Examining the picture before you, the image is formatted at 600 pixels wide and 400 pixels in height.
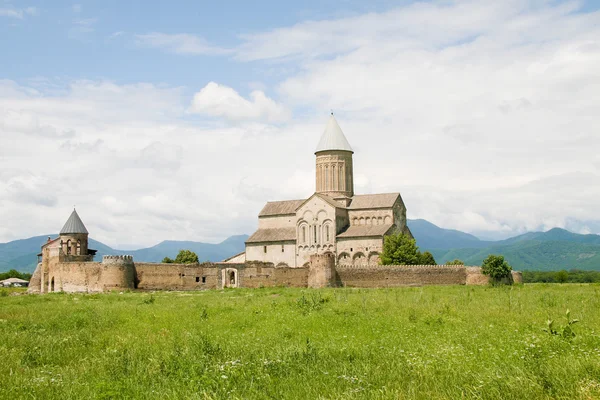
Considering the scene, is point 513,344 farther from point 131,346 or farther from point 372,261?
point 372,261

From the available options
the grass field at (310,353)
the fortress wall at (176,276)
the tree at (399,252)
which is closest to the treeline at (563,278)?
the tree at (399,252)

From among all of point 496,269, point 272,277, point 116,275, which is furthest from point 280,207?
point 496,269

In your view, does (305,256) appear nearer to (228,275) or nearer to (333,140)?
(333,140)

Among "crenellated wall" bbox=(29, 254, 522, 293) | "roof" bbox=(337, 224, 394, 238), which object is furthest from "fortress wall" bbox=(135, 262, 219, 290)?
"roof" bbox=(337, 224, 394, 238)

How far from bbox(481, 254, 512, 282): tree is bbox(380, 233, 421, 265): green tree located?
6987 millimetres

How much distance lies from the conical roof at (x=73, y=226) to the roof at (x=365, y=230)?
18.9 m

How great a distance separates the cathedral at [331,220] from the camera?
51906 millimetres

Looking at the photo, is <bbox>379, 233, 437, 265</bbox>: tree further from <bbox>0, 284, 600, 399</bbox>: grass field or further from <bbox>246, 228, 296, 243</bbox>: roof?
<bbox>0, 284, 600, 399</bbox>: grass field

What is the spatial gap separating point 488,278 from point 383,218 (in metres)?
14.6

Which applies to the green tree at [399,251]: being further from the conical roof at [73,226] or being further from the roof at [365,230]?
the conical roof at [73,226]

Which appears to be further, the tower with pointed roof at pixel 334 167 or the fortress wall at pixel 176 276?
the tower with pointed roof at pixel 334 167

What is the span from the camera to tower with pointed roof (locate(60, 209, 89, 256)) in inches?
1800

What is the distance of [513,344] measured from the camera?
11.6 metres

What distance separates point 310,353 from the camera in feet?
A: 38.3
